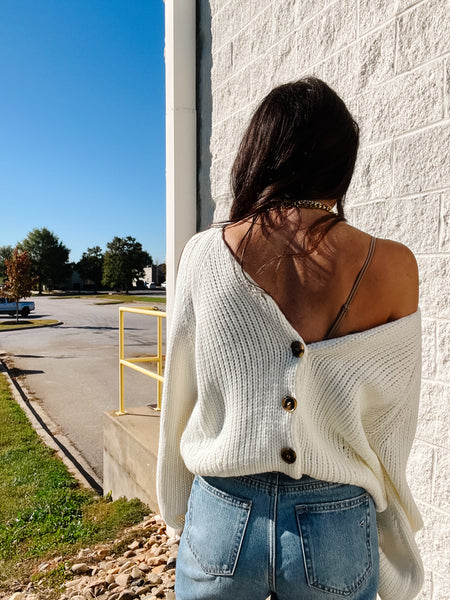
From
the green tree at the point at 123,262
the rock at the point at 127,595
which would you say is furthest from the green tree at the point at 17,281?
the green tree at the point at 123,262

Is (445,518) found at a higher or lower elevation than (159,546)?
higher

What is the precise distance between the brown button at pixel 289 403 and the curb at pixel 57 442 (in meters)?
4.39

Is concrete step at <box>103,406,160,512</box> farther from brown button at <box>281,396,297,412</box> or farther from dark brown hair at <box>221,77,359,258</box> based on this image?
dark brown hair at <box>221,77,359,258</box>

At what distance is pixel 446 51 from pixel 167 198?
7.37 ft

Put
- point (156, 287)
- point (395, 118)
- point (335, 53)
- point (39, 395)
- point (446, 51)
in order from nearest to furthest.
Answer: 1. point (446, 51)
2. point (395, 118)
3. point (335, 53)
4. point (39, 395)
5. point (156, 287)

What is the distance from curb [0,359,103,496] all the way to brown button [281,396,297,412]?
14.4 feet

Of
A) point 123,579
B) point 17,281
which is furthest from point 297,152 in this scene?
point 17,281

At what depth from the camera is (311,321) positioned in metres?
1.11

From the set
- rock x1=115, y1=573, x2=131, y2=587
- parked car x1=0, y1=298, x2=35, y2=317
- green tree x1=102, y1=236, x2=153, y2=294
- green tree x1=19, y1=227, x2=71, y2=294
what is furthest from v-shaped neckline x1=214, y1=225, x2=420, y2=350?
green tree x1=19, y1=227, x2=71, y2=294

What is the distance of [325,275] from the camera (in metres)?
1.08

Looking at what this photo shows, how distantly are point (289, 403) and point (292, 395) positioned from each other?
0.06 ft

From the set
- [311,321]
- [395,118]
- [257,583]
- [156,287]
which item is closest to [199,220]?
[395,118]

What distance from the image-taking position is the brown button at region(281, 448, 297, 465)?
3.47 ft

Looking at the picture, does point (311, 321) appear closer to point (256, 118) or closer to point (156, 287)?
point (256, 118)
